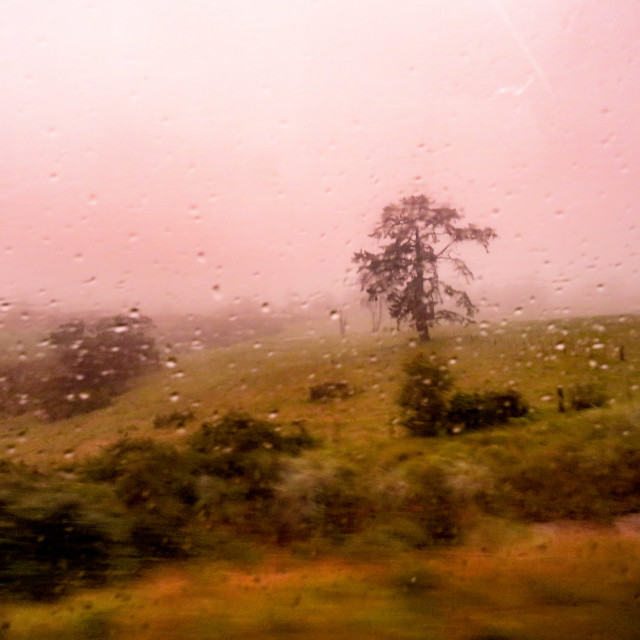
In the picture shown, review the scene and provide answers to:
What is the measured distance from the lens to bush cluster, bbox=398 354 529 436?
6.59m

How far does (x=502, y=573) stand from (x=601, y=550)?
813 mm

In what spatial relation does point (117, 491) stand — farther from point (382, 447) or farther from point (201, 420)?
point (382, 447)

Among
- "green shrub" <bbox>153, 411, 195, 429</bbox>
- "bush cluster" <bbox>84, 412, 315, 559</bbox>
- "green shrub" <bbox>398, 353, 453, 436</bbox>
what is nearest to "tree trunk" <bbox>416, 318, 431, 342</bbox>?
"green shrub" <bbox>398, 353, 453, 436</bbox>

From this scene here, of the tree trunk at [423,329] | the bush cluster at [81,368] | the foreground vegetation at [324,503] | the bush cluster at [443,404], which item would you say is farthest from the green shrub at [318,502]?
the tree trunk at [423,329]

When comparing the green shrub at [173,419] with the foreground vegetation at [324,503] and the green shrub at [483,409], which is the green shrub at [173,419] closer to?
the foreground vegetation at [324,503]

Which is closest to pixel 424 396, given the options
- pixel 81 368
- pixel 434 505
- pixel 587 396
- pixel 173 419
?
pixel 434 505

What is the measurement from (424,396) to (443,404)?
7.6 inches

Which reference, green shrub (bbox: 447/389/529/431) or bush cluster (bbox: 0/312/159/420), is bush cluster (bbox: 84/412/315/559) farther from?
green shrub (bbox: 447/389/529/431)

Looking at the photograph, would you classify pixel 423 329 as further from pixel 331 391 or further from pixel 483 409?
pixel 331 391

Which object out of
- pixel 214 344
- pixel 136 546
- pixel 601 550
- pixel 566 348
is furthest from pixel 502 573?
pixel 566 348

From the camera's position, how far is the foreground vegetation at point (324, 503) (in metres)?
3.79

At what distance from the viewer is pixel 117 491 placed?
16.4ft

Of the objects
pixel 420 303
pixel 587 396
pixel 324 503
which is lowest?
pixel 324 503

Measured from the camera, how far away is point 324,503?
17.0ft
